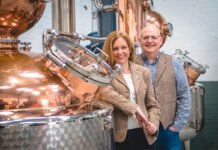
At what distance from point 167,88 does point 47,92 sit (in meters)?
1.36

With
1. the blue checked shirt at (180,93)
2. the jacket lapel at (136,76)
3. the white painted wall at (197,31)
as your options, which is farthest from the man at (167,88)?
the white painted wall at (197,31)

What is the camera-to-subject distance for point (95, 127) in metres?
0.95

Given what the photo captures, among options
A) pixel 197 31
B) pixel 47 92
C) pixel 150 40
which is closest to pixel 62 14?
pixel 150 40

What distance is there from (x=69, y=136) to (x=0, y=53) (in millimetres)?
446

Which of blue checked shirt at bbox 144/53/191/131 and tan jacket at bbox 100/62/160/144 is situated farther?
blue checked shirt at bbox 144/53/191/131

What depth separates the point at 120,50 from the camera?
1.67 meters

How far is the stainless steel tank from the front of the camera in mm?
832

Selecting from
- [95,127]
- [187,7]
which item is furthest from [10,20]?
[187,7]

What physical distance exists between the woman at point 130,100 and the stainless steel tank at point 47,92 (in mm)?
562

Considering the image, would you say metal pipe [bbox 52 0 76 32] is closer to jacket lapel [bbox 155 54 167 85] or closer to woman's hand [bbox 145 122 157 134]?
jacket lapel [bbox 155 54 167 85]

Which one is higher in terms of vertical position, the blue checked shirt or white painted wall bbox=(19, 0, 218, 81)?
white painted wall bbox=(19, 0, 218, 81)

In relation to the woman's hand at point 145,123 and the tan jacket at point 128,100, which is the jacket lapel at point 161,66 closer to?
the tan jacket at point 128,100

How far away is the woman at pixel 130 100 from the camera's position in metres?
1.61

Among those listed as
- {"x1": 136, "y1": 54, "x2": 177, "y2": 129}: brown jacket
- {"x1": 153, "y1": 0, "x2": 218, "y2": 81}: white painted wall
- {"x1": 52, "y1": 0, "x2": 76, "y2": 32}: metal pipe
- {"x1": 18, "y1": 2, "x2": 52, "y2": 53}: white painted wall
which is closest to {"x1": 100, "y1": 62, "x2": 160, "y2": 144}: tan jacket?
{"x1": 136, "y1": 54, "x2": 177, "y2": 129}: brown jacket
